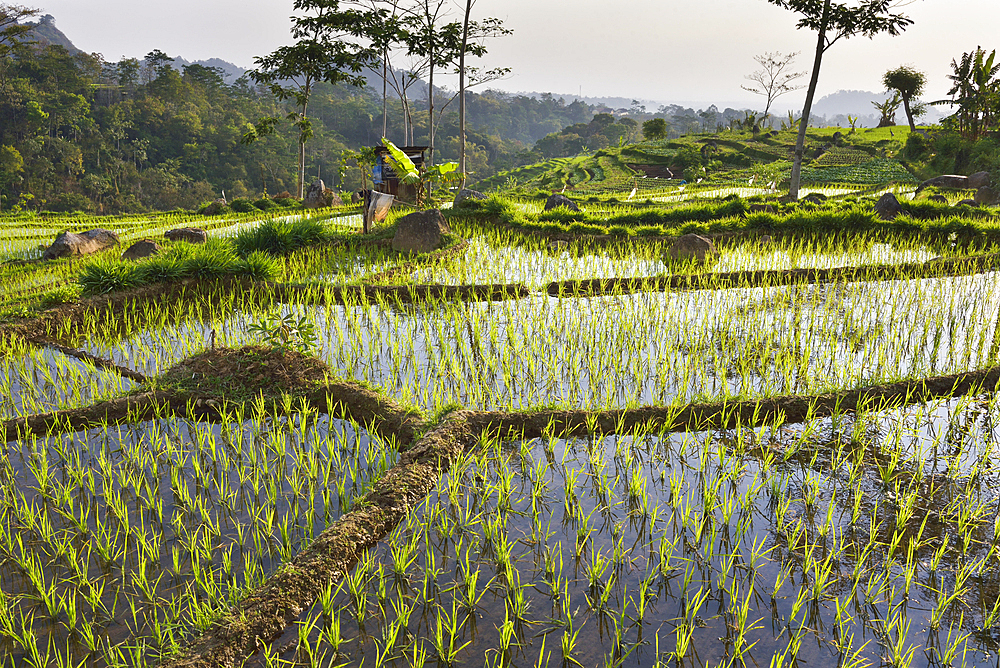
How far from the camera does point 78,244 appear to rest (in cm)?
856

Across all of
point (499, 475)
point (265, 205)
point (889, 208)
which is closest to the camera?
point (499, 475)

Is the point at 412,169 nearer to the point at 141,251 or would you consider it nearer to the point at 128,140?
the point at 141,251

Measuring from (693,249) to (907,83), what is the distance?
89.6 feet

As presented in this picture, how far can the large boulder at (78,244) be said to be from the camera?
832 centimetres

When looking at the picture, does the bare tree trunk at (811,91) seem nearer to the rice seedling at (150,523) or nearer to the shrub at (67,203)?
the rice seedling at (150,523)

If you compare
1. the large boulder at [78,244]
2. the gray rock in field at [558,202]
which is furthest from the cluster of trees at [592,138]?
the large boulder at [78,244]

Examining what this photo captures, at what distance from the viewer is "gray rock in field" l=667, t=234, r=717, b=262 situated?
7.66 metres

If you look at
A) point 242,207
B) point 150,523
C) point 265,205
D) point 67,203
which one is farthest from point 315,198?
point 67,203

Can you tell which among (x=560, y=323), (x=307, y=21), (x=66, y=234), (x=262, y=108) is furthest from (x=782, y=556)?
(x=262, y=108)

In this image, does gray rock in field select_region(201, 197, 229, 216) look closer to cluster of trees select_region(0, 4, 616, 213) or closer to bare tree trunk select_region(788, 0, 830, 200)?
cluster of trees select_region(0, 4, 616, 213)

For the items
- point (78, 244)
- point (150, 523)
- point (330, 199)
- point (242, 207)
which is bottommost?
point (150, 523)

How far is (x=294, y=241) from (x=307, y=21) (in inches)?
611

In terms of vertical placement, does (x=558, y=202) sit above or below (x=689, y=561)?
above

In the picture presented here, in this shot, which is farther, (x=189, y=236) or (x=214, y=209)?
(x=214, y=209)
